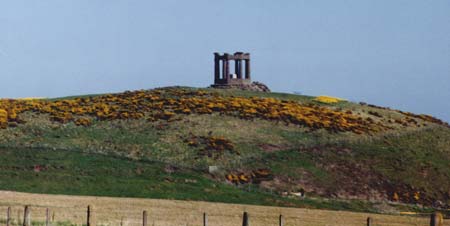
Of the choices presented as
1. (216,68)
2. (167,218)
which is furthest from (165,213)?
(216,68)

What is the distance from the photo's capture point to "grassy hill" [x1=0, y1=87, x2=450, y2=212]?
72312mm

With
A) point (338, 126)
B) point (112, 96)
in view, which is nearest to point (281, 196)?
point (338, 126)

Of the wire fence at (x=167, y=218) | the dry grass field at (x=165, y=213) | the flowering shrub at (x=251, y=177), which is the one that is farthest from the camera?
the flowering shrub at (x=251, y=177)

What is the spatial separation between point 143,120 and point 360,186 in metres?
24.8

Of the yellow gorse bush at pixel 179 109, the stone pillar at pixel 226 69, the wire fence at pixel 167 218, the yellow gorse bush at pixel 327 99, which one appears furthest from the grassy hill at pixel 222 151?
the wire fence at pixel 167 218

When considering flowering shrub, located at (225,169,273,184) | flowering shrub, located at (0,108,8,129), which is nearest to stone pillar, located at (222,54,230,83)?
flowering shrub, located at (0,108,8,129)

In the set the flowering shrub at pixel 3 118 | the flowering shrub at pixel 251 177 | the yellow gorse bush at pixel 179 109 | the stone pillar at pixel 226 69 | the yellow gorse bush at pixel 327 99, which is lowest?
the flowering shrub at pixel 251 177

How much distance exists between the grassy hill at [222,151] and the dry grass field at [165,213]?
5573 mm

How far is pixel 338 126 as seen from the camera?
94125 millimetres

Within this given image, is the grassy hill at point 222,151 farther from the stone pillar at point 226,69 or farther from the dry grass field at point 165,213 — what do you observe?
the stone pillar at point 226,69

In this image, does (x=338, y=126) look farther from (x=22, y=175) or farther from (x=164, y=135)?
(x=22, y=175)

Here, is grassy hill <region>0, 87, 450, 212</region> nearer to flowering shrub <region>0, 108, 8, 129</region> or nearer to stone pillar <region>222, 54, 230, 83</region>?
flowering shrub <region>0, 108, 8, 129</region>

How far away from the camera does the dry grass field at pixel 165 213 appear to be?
5009cm

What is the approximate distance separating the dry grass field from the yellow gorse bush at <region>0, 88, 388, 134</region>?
29.2 meters
